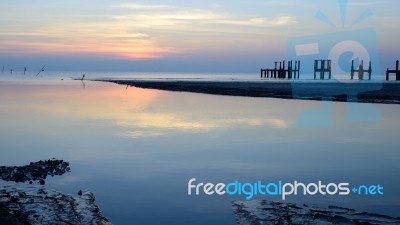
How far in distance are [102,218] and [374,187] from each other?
4.52m

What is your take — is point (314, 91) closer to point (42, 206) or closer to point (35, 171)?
point (35, 171)

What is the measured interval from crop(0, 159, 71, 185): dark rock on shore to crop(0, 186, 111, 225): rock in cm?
82

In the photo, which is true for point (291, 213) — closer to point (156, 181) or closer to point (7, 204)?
point (156, 181)

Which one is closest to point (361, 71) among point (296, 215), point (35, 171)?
point (35, 171)

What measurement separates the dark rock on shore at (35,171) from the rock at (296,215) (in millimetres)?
3739

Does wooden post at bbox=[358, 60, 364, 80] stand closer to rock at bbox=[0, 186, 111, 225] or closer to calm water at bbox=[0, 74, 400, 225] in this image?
calm water at bbox=[0, 74, 400, 225]

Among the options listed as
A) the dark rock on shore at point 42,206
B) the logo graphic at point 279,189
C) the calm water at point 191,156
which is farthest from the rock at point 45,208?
the logo graphic at point 279,189

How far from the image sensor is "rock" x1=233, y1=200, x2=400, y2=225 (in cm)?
657

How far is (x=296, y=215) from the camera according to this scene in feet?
22.4

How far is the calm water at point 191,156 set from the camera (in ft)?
24.7

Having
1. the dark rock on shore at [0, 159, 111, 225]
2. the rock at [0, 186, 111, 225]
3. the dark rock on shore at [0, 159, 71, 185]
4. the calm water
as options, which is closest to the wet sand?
the calm water

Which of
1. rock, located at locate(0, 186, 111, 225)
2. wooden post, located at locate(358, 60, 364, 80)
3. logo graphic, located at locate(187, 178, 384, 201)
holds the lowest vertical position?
rock, located at locate(0, 186, 111, 225)

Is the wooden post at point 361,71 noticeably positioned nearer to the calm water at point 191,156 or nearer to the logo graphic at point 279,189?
the calm water at point 191,156

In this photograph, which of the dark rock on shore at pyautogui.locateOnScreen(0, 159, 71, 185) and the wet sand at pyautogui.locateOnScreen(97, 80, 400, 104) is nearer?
the dark rock on shore at pyautogui.locateOnScreen(0, 159, 71, 185)
